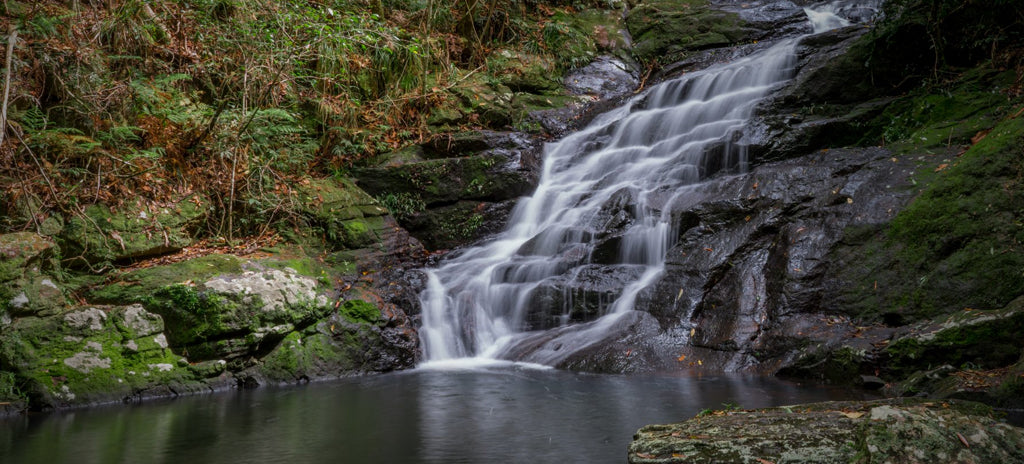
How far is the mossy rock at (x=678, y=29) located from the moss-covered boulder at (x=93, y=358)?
1156 centimetres

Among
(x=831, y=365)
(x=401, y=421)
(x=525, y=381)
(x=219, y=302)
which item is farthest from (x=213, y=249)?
(x=831, y=365)

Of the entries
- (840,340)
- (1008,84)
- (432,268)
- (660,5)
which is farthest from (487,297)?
(660,5)

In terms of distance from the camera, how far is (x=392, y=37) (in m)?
9.48

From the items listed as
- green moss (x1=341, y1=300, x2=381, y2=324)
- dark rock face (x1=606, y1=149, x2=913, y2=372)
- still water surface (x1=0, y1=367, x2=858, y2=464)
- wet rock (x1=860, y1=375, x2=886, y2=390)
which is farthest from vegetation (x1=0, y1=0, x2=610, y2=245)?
wet rock (x1=860, y1=375, x2=886, y2=390)

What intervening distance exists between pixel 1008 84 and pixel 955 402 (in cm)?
604

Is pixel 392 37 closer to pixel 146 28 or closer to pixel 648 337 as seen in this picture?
pixel 146 28

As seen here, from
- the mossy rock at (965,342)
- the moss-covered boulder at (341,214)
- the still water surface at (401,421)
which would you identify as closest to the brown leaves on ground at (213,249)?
the moss-covered boulder at (341,214)

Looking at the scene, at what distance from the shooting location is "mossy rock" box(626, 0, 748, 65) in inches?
532

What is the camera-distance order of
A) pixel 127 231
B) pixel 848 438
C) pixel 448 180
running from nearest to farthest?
pixel 848 438 → pixel 127 231 → pixel 448 180

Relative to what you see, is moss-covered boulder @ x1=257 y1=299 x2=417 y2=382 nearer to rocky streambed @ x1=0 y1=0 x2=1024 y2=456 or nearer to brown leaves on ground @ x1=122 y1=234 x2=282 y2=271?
rocky streambed @ x1=0 y1=0 x2=1024 y2=456

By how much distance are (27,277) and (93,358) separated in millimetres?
1019

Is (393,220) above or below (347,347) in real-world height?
above

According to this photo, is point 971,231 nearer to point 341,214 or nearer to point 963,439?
point 963,439

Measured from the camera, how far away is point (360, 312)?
23.7 ft
